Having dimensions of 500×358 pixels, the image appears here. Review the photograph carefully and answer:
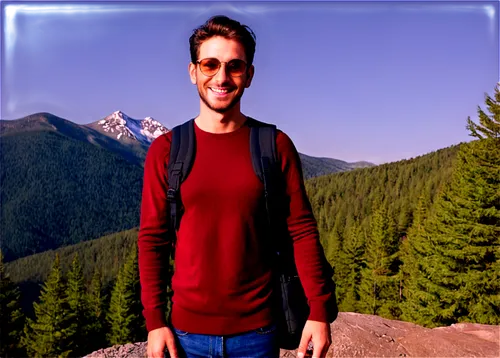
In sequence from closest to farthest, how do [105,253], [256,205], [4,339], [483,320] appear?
[256,205] → [483,320] → [4,339] → [105,253]

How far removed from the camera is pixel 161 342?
8.44 ft

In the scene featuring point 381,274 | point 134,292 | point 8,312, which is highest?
point 381,274

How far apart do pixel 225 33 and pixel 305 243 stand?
141 cm

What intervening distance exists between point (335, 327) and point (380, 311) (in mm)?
27106

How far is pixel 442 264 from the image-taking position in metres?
20.8

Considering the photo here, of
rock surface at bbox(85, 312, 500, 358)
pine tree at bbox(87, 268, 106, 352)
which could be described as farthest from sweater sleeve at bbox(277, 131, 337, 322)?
pine tree at bbox(87, 268, 106, 352)

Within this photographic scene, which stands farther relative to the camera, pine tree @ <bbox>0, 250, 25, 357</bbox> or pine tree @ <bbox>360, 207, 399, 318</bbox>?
pine tree @ <bbox>360, 207, 399, 318</bbox>

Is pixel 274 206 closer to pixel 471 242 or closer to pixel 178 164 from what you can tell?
pixel 178 164

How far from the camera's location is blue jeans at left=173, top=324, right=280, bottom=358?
260cm

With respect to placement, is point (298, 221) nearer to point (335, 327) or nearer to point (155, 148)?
point (155, 148)

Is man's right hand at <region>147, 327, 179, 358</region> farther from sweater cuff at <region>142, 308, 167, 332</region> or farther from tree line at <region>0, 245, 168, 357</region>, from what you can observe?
tree line at <region>0, 245, 168, 357</region>

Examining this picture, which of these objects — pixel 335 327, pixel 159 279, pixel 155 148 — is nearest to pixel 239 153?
pixel 155 148

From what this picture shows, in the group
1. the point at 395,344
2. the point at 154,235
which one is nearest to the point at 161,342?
the point at 154,235

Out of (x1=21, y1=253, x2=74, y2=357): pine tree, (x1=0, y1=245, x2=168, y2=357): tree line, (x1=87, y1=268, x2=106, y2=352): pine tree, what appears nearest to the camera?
(x1=21, y1=253, x2=74, y2=357): pine tree
